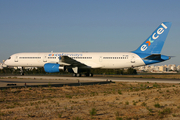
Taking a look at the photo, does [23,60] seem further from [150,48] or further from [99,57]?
[150,48]

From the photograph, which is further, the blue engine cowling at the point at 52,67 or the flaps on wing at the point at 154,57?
the blue engine cowling at the point at 52,67

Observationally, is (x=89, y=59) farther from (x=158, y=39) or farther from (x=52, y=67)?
(x=158, y=39)

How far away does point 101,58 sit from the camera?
123 ft

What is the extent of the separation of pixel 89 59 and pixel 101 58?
2116mm

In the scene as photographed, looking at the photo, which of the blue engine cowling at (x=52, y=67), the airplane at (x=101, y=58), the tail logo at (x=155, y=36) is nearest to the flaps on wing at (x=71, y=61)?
the airplane at (x=101, y=58)

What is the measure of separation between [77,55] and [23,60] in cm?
1010

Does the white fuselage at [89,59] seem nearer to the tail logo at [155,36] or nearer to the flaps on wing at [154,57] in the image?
the flaps on wing at [154,57]

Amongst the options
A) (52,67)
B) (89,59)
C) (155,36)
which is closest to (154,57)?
(155,36)

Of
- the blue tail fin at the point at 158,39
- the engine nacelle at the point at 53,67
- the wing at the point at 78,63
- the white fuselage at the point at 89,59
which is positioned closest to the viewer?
the blue tail fin at the point at 158,39

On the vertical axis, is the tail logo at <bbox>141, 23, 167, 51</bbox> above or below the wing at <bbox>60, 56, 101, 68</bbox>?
above

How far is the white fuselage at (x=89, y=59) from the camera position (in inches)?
1421

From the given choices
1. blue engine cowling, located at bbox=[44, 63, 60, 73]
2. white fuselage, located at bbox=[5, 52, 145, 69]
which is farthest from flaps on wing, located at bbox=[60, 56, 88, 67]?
blue engine cowling, located at bbox=[44, 63, 60, 73]

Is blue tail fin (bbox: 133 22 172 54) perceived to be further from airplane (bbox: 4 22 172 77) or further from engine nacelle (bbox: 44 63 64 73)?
engine nacelle (bbox: 44 63 64 73)

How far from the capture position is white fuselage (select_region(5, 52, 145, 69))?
3609cm
